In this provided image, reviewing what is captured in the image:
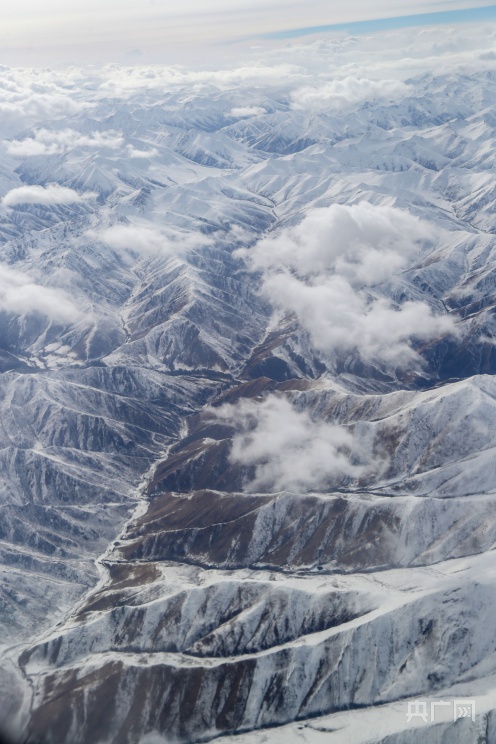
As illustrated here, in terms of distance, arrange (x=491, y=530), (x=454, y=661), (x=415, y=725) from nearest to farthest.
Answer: (x=415, y=725), (x=454, y=661), (x=491, y=530)

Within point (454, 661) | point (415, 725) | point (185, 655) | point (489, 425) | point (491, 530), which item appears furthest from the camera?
point (489, 425)

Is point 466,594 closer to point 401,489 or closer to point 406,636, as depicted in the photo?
point 406,636

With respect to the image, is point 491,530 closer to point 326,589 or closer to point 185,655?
point 326,589

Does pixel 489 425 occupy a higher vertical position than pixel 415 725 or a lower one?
higher

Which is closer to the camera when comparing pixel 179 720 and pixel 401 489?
pixel 179 720

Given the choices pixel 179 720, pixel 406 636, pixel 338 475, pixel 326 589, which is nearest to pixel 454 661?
pixel 406 636

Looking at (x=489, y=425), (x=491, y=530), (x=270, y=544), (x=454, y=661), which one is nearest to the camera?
(x=454, y=661)

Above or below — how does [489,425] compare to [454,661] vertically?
above

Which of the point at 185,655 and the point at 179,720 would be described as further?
the point at 185,655

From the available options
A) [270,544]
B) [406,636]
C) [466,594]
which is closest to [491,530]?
[466,594]
